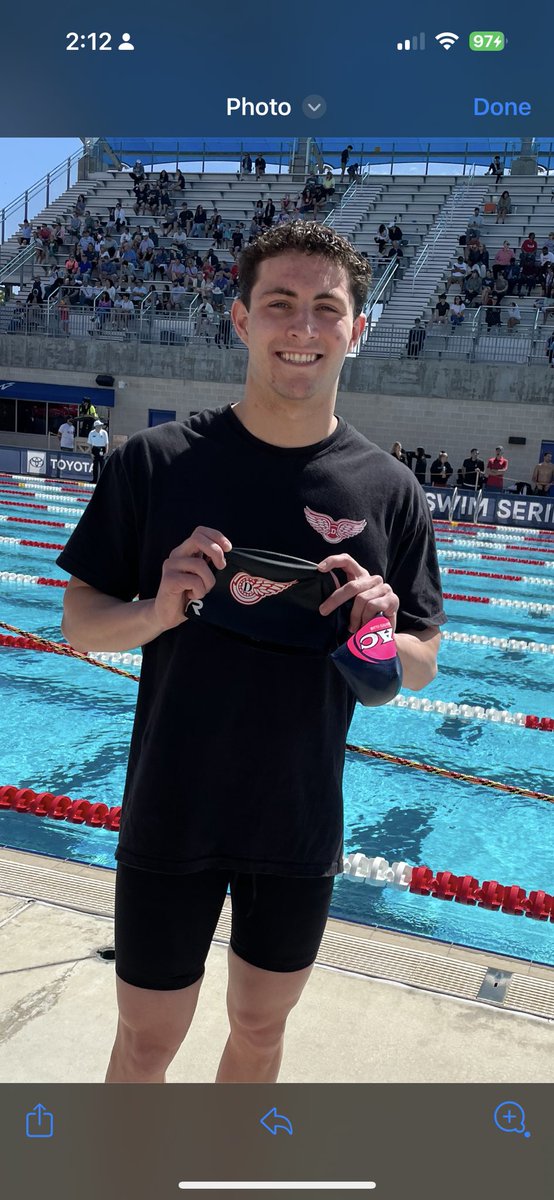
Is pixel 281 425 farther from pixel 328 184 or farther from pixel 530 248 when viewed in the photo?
pixel 328 184

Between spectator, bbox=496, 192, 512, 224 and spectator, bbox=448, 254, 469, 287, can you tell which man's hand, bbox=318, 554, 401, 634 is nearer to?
spectator, bbox=448, 254, 469, 287

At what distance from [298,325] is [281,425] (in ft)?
0.56

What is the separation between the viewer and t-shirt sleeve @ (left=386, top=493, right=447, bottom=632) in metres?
1.73

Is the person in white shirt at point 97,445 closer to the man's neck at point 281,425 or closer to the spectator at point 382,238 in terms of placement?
the spectator at point 382,238

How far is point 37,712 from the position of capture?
6.13m

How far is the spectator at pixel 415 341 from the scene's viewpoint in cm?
2236

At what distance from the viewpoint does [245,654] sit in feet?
4.97

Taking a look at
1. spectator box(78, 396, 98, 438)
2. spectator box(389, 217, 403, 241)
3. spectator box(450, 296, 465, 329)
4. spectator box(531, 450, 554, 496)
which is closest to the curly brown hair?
spectator box(531, 450, 554, 496)

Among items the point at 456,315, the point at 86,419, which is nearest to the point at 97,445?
the point at 86,419

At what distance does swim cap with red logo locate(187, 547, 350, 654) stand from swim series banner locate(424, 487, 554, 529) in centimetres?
1663

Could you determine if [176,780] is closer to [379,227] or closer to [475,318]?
[475,318]
